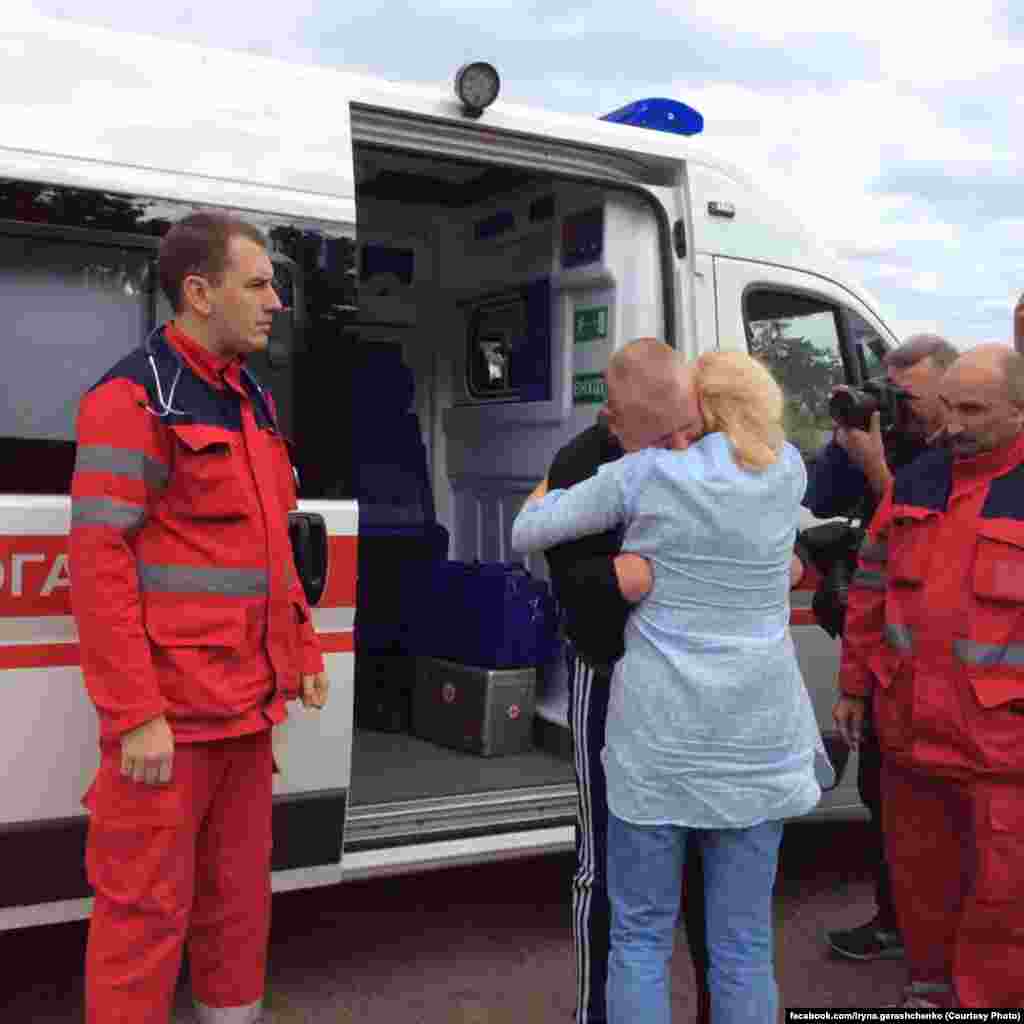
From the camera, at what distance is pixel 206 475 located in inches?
112

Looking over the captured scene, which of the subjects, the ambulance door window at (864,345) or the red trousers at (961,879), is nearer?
the red trousers at (961,879)

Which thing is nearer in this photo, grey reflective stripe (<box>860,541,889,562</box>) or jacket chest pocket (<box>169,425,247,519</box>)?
jacket chest pocket (<box>169,425,247,519</box>)

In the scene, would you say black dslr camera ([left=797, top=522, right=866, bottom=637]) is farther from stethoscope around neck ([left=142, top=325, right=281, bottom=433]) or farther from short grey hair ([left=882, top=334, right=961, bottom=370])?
stethoscope around neck ([left=142, top=325, right=281, bottom=433])

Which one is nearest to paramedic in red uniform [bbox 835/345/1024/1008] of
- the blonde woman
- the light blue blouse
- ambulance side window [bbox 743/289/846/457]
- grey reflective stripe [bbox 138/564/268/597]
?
the blonde woman

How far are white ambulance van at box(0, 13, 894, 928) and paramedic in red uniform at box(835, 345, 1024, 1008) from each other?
3.38 ft

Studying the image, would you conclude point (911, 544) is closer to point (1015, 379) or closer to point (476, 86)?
point (1015, 379)

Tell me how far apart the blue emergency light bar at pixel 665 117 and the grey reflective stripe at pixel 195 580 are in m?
2.48

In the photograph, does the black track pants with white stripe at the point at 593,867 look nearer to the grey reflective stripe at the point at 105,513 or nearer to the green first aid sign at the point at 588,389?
the grey reflective stripe at the point at 105,513

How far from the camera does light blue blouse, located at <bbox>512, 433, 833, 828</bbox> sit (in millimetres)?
2617

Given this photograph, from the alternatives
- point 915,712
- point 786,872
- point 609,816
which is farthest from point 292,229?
point 786,872

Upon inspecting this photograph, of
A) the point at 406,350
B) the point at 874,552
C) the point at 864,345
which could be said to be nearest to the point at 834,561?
the point at 874,552

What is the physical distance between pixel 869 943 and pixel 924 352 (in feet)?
6.02

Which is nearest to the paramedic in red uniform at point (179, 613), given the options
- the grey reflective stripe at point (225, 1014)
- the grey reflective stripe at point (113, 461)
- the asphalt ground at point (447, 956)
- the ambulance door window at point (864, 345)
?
the grey reflective stripe at point (113, 461)

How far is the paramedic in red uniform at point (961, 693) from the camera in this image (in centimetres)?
327
